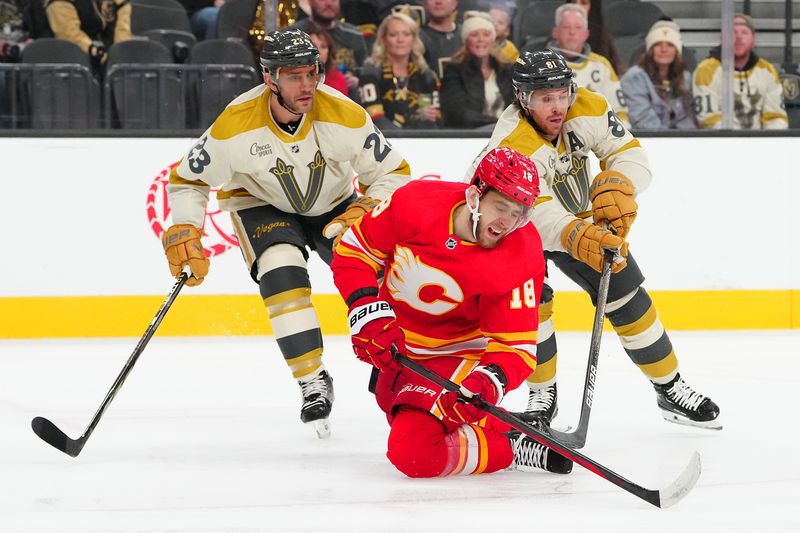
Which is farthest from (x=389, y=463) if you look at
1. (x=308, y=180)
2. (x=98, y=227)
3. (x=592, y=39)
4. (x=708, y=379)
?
(x=592, y=39)

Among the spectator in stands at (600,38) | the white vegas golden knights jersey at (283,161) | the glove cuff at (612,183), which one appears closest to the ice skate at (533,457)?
the glove cuff at (612,183)

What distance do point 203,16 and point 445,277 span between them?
9.55 ft

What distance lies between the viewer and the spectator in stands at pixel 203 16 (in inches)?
202

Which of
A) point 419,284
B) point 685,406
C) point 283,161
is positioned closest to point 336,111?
point 283,161

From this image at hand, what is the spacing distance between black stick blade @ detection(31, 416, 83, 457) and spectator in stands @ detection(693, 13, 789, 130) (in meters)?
3.37

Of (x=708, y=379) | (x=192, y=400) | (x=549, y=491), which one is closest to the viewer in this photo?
(x=549, y=491)

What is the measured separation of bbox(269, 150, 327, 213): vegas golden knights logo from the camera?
10.6 feet

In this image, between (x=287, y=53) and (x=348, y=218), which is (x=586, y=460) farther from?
(x=287, y=53)

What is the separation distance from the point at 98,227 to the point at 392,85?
1.40 metres

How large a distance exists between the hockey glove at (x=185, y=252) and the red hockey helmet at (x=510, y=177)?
0.97 metres

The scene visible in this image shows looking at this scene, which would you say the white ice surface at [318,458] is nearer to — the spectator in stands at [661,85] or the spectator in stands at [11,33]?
the spectator in stands at [661,85]

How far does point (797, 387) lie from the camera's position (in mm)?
3885

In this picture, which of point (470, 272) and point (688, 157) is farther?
point (688, 157)

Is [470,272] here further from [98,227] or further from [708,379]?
[98,227]
